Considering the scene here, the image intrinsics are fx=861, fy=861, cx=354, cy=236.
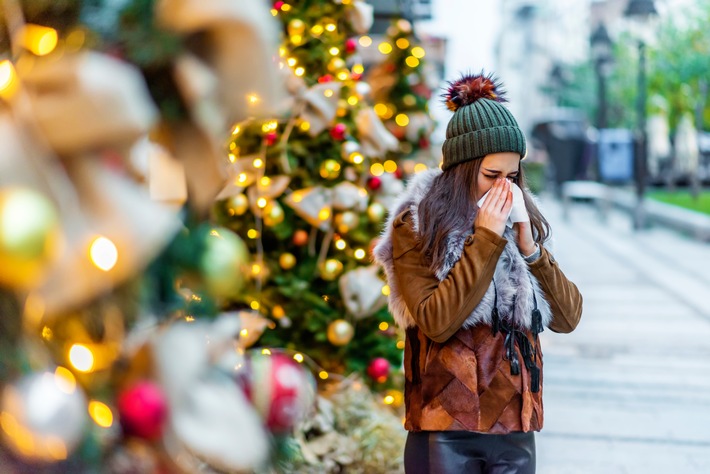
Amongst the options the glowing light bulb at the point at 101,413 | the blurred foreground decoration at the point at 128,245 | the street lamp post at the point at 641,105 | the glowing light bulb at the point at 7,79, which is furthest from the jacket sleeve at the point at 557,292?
the street lamp post at the point at 641,105

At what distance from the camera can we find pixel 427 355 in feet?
8.45

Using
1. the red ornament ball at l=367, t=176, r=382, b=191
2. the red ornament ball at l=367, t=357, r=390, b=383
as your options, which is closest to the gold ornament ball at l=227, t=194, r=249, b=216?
the red ornament ball at l=367, t=176, r=382, b=191

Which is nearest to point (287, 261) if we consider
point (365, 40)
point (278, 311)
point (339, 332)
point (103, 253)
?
point (278, 311)

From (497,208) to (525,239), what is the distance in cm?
18

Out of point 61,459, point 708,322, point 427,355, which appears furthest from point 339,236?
point 708,322

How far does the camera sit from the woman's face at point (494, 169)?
252 cm

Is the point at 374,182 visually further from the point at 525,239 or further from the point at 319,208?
the point at 525,239

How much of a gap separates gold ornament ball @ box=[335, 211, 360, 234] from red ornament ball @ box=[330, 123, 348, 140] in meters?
0.44

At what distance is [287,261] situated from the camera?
4852mm

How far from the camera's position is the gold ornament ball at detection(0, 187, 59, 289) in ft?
2.66

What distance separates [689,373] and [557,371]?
3.38ft

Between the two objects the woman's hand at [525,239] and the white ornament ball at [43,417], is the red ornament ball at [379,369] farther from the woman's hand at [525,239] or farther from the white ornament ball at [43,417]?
the white ornament ball at [43,417]

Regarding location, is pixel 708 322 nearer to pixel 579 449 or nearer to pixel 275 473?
pixel 579 449

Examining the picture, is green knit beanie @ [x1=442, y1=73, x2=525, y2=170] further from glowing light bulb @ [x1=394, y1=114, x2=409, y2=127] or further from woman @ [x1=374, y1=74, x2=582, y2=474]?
glowing light bulb @ [x1=394, y1=114, x2=409, y2=127]
